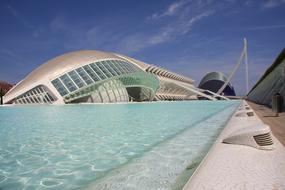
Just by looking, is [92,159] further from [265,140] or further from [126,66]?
[126,66]

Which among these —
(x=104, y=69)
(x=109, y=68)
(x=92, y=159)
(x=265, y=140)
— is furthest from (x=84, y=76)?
(x=265, y=140)

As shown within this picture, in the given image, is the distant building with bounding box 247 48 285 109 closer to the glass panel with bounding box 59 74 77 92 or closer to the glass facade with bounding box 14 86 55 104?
the glass panel with bounding box 59 74 77 92

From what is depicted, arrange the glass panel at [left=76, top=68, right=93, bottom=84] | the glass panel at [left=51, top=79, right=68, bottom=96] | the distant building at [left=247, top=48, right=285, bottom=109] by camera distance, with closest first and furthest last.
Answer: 1. the distant building at [left=247, top=48, right=285, bottom=109]
2. the glass panel at [left=51, top=79, right=68, bottom=96]
3. the glass panel at [left=76, top=68, right=93, bottom=84]

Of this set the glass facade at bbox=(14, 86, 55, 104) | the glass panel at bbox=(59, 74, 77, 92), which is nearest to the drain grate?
the glass panel at bbox=(59, 74, 77, 92)

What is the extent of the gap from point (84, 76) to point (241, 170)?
33.3 meters

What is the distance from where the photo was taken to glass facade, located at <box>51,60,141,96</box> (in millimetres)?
34125

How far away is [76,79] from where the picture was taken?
34.9 metres

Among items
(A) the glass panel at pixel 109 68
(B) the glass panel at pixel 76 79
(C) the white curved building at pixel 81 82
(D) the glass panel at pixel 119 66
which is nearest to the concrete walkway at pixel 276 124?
(C) the white curved building at pixel 81 82

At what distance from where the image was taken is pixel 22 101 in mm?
37281

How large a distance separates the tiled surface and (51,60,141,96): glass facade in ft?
101

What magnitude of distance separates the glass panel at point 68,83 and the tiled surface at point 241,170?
102ft

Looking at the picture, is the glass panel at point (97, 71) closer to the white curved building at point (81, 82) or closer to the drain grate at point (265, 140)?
the white curved building at point (81, 82)

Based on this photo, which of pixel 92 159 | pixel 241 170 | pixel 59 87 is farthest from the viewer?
pixel 59 87

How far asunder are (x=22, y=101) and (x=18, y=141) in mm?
31863
